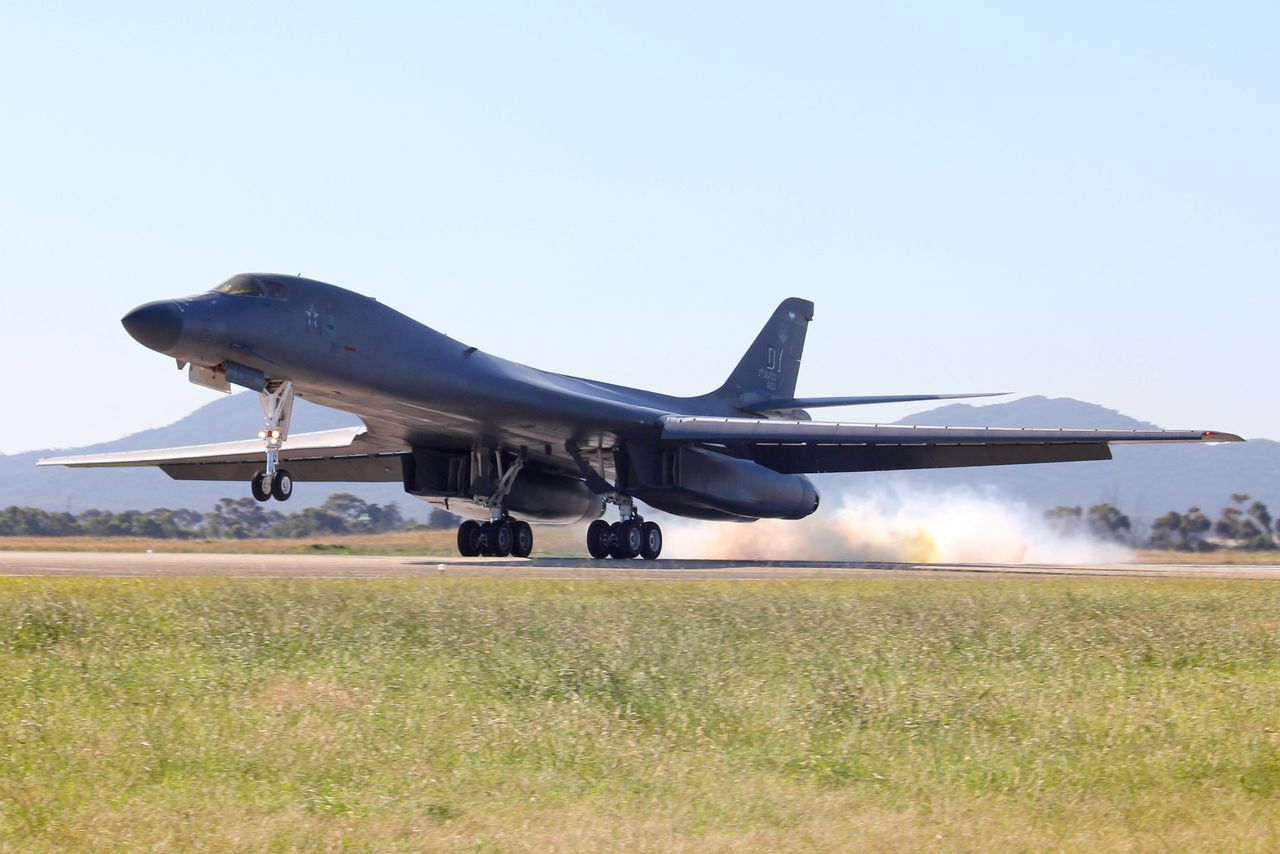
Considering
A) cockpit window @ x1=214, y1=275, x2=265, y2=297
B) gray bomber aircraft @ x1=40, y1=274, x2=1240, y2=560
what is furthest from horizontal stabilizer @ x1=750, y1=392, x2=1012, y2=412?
cockpit window @ x1=214, y1=275, x2=265, y2=297

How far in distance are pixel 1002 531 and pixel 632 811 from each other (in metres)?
29.6

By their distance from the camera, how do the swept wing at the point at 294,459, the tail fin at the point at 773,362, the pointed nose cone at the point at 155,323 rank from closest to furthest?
the pointed nose cone at the point at 155,323 → the swept wing at the point at 294,459 → the tail fin at the point at 773,362

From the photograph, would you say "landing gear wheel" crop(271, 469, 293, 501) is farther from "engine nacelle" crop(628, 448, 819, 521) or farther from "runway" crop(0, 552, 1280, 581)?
"engine nacelle" crop(628, 448, 819, 521)

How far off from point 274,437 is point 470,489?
7779 millimetres

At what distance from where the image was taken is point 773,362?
35.9m

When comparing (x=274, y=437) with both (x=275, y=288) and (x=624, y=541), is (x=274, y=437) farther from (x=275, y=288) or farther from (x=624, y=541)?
(x=624, y=541)

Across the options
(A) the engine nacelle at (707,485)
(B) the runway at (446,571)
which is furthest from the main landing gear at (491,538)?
(B) the runway at (446,571)

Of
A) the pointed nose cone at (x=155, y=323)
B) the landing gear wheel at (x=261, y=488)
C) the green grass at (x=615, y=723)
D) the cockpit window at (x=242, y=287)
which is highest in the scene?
the cockpit window at (x=242, y=287)

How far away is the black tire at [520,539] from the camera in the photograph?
28.5 metres

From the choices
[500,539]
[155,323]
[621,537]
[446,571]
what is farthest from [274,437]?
[621,537]

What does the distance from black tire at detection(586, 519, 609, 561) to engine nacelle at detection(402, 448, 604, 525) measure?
6.36 feet

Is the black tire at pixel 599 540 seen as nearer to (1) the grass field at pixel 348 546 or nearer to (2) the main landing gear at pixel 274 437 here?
(1) the grass field at pixel 348 546

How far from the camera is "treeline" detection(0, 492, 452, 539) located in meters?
36.7

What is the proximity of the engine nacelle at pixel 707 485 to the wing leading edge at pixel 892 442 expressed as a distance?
64 cm
